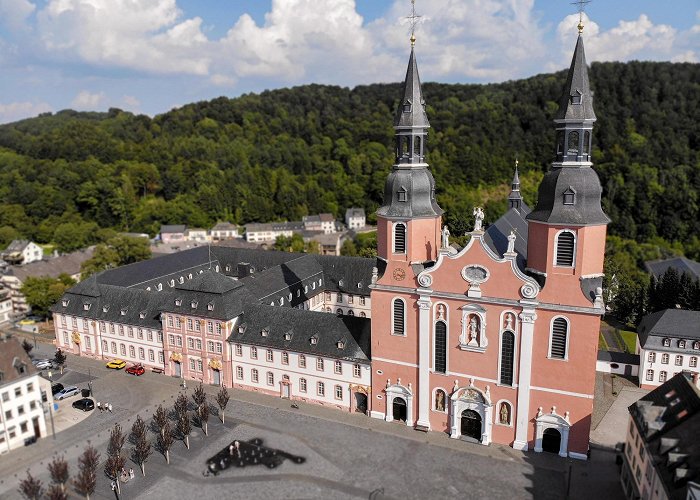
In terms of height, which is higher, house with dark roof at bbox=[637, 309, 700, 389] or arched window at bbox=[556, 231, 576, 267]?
arched window at bbox=[556, 231, 576, 267]

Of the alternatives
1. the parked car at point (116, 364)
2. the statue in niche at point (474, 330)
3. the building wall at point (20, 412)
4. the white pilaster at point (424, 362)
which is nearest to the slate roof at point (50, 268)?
the parked car at point (116, 364)

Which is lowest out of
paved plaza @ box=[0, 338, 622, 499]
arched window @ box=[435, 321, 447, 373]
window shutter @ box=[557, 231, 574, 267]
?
paved plaza @ box=[0, 338, 622, 499]

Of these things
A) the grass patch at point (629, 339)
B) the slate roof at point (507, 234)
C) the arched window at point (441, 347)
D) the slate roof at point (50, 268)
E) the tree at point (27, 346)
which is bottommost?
the grass patch at point (629, 339)

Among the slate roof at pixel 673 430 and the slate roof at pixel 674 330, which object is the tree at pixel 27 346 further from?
the slate roof at pixel 674 330

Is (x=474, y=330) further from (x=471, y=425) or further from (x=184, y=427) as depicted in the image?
(x=184, y=427)

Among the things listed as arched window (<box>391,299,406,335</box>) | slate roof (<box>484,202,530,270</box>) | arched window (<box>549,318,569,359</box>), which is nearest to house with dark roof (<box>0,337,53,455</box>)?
arched window (<box>391,299,406,335</box>)

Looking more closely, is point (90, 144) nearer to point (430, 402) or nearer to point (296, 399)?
point (296, 399)

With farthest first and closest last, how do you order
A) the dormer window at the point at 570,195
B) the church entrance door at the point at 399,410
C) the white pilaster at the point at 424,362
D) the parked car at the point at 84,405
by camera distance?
the parked car at the point at 84,405, the church entrance door at the point at 399,410, the white pilaster at the point at 424,362, the dormer window at the point at 570,195

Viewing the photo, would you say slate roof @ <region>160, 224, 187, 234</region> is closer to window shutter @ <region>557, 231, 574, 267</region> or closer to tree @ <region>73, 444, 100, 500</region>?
tree @ <region>73, 444, 100, 500</region>
